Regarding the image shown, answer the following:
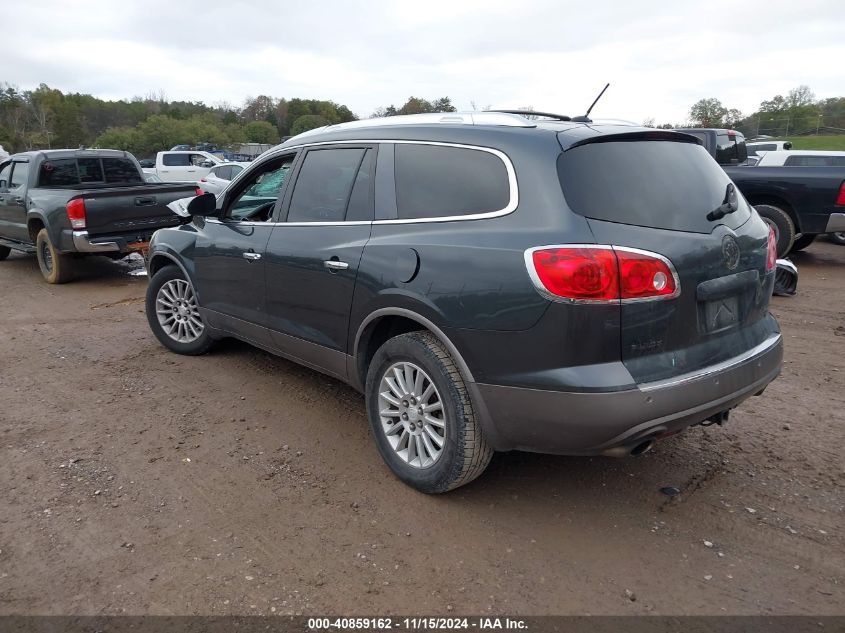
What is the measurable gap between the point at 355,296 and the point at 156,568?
1.59 m

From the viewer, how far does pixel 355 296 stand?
3518mm

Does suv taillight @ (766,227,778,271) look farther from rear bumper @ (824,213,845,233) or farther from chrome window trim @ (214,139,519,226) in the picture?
rear bumper @ (824,213,845,233)

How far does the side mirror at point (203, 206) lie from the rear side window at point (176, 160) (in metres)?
22.3

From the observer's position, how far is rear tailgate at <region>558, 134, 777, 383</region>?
2.69 meters

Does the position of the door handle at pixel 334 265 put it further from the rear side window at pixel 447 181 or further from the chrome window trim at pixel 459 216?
the rear side window at pixel 447 181

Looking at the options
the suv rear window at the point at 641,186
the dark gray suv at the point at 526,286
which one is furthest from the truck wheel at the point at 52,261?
the suv rear window at the point at 641,186

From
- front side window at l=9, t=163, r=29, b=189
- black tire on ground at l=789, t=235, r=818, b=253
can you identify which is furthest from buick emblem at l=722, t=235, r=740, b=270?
front side window at l=9, t=163, r=29, b=189

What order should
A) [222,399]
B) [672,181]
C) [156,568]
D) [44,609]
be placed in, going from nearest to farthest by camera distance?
1. [44,609]
2. [156,568]
3. [672,181]
4. [222,399]

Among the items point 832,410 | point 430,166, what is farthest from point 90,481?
point 832,410

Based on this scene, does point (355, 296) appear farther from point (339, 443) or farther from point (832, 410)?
point (832, 410)

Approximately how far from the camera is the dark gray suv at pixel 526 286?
264 centimetres

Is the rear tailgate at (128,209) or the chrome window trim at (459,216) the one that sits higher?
the chrome window trim at (459,216)

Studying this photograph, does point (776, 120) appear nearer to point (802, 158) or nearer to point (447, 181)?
point (802, 158)

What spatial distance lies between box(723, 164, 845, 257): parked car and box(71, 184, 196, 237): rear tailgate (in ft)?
26.4
